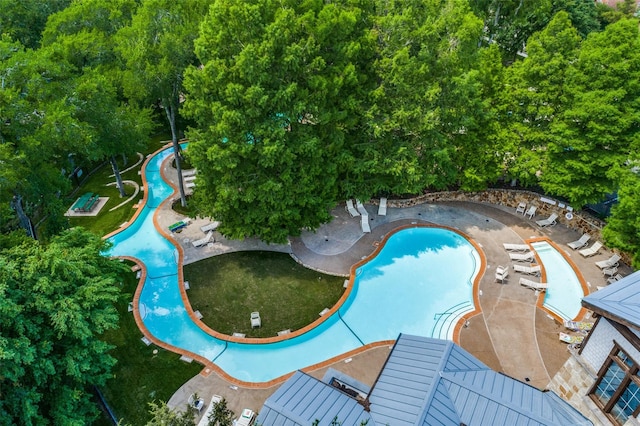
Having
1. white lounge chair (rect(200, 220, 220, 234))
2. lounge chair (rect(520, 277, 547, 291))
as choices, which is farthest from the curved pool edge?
white lounge chair (rect(200, 220, 220, 234))

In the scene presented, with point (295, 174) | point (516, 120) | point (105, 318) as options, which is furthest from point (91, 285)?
point (516, 120)

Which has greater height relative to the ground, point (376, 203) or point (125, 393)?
point (376, 203)

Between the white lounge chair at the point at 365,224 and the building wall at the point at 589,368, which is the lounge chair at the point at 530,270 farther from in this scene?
the white lounge chair at the point at 365,224

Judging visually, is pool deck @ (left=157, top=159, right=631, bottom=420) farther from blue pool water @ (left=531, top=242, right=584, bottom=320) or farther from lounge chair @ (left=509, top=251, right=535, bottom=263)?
blue pool water @ (left=531, top=242, right=584, bottom=320)

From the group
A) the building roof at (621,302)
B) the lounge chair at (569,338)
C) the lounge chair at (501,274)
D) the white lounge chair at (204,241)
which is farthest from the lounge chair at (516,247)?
the white lounge chair at (204,241)

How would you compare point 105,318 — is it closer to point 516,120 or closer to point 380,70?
point 380,70

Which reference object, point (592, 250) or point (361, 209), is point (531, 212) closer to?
point (592, 250)

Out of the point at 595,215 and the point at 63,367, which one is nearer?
the point at 63,367

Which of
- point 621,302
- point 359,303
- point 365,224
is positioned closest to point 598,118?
point 621,302
